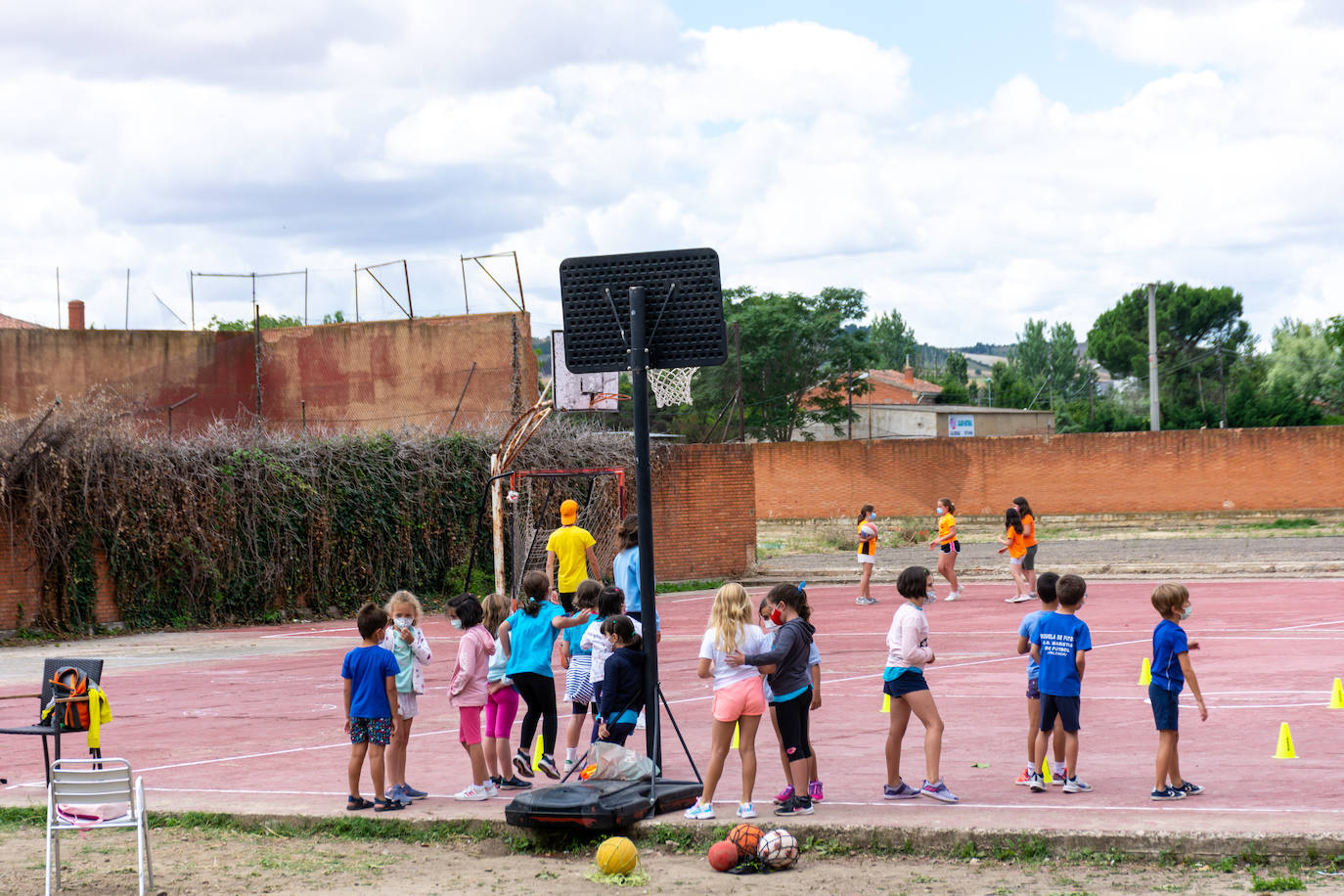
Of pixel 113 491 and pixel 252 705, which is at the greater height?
pixel 113 491

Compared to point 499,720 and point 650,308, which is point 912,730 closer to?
point 499,720

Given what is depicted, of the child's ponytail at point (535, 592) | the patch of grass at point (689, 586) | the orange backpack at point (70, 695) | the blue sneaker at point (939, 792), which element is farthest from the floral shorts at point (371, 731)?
the patch of grass at point (689, 586)

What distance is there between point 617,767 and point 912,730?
3521mm

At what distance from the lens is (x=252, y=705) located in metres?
13.9

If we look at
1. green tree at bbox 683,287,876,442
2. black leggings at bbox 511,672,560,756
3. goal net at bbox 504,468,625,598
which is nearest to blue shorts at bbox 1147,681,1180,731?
black leggings at bbox 511,672,560,756

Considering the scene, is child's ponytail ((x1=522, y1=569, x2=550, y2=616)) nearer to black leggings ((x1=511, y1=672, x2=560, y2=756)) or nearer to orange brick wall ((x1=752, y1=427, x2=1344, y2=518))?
black leggings ((x1=511, y1=672, x2=560, y2=756))

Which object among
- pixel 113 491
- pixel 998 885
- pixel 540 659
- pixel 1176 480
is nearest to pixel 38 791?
pixel 540 659

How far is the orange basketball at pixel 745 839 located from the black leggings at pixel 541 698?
2.45 m

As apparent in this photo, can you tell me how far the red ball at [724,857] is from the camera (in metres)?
7.31

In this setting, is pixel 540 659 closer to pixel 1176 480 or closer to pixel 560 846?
pixel 560 846

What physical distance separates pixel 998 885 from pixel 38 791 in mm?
7168

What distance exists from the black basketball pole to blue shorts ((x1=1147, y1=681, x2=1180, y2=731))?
3.16 m

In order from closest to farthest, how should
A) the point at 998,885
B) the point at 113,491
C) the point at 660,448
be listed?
1. the point at 998,885
2. the point at 113,491
3. the point at 660,448

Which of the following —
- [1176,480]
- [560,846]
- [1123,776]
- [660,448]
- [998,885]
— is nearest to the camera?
[998,885]
